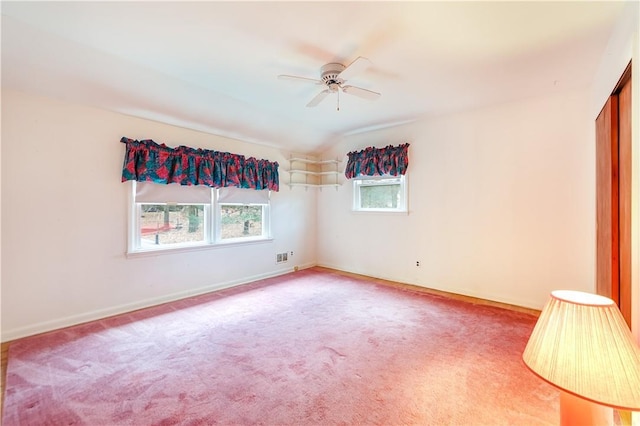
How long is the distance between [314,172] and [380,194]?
1.52 metres

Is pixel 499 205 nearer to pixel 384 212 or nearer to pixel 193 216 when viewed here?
pixel 384 212

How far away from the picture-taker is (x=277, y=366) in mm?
2252

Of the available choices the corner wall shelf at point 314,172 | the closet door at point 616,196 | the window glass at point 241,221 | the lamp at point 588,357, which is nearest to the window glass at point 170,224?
the window glass at point 241,221

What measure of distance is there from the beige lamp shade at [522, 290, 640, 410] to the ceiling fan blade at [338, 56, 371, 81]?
1999 mm

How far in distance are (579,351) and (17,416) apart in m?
2.92

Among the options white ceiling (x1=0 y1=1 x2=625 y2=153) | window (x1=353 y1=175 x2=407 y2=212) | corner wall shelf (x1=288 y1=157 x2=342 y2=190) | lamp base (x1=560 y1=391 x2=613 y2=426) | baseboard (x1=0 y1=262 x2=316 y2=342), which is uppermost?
white ceiling (x1=0 y1=1 x2=625 y2=153)

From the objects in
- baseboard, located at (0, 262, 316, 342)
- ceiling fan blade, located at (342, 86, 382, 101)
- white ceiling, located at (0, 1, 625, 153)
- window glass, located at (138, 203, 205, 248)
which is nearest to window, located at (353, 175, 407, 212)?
white ceiling, located at (0, 1, 625, 153)

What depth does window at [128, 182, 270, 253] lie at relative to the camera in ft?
11.6

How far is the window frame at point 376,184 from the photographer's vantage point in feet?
15.2

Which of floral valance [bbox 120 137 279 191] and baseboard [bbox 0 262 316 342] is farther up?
floral valance [bbox 120 137 279 191]

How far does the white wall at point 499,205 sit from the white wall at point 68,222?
3.44 m

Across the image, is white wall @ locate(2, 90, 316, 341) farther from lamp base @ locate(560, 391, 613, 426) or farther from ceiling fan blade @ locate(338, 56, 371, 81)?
lamp base @ locate(560, 391, 613, 426)

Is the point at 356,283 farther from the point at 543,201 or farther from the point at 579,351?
the point at 579,351

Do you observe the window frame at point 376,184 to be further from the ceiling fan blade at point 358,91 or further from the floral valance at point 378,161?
the ceiling fan blade at point 358,91
